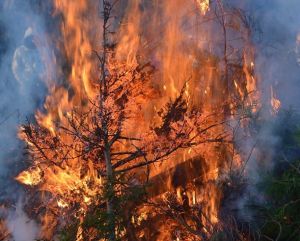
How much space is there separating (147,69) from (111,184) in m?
5.26

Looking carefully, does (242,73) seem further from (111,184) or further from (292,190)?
(111,184)

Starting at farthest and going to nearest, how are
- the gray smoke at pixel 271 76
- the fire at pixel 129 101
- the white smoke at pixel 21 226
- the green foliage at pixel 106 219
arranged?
1. the white smoke at pixel 21 226
2. the fire at pixel 129 101
3. the gray smoke at pixel 271 76
4. the green foliage at pixel 106 219

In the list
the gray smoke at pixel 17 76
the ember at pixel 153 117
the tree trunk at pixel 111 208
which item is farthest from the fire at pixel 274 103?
the gray smoke at pixel 17 76

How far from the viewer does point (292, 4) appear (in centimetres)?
1060

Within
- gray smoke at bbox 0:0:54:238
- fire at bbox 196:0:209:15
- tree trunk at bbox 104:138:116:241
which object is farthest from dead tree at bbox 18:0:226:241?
gray smoke at bbox 0:0:54:238

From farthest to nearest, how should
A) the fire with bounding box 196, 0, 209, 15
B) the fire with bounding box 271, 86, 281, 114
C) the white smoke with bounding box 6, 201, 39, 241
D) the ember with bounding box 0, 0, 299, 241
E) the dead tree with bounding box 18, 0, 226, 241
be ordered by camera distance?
the white smoke with bounding box 6, 201, 39, 241 → the fire with bounding box 196, 0, 209, 15 → the fire with bounding box 271, 86, 281, 114 → the ember with bounding box 0, 0, 299, 241 → the dead tree with bounding box 18, 0, 226, 241

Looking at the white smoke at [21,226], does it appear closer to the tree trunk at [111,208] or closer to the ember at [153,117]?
the ember at [153,117]

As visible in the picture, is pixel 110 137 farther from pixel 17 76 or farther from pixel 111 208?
pixel 17 76

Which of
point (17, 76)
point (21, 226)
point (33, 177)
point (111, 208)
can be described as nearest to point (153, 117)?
point (33, 177)

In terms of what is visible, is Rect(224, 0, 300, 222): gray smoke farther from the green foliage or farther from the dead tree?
the green foliage

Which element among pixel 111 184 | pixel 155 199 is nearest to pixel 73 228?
pixel 111 184

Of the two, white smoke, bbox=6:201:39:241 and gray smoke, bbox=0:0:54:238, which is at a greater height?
gray smoke, bbox=0:0:54:238

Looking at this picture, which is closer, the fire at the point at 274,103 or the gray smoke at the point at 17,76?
the fire at the point at 274,103

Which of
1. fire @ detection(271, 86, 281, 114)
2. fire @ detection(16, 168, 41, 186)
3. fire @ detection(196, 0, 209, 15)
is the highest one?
fire @ detection(196, 0, 209, 15)
